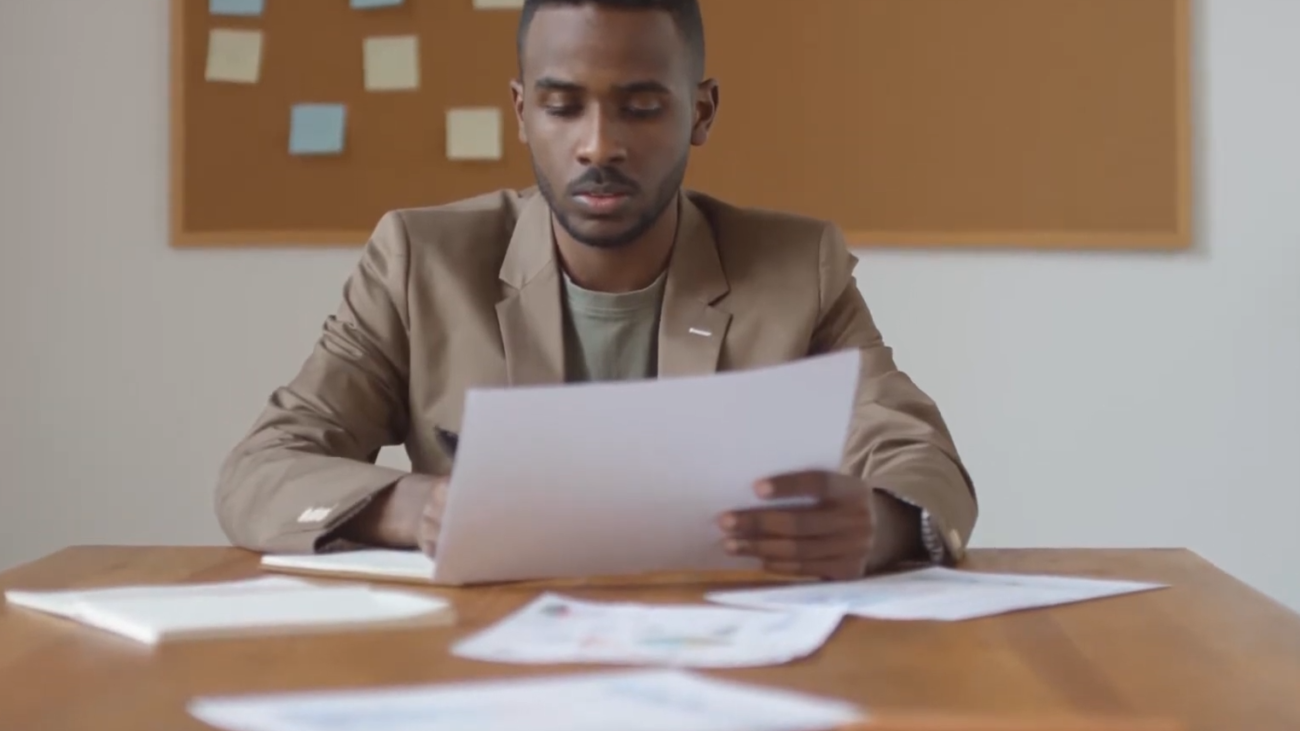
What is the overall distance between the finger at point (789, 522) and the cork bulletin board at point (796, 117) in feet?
4.37

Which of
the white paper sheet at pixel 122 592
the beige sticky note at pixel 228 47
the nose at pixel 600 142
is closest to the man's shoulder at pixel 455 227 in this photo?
the nose at pixel 600 142

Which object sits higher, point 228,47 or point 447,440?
point 228,47

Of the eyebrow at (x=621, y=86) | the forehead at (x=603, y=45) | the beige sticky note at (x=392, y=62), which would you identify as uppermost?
the beige sticky note at (x=392, y=62)

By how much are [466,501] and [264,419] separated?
22.3 inches

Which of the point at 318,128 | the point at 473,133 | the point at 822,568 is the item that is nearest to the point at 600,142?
the point at 822,568

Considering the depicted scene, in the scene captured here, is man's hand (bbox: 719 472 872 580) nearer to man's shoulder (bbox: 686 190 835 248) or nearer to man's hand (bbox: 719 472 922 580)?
man's hand (bbox: 719 472 922 580)

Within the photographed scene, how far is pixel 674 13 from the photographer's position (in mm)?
1558

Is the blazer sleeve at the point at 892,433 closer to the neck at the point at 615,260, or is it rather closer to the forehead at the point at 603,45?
the neck at the point at 615,260

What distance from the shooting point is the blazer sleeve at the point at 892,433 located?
1235 millimetres

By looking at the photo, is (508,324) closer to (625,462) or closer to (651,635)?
(625,462)

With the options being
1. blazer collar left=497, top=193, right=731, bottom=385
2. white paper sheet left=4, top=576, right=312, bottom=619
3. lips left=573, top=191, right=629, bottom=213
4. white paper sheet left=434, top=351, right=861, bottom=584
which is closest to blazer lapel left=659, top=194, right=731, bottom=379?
blazer collar left=497, top=193, right=731, bottom=385

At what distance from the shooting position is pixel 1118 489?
2371mm

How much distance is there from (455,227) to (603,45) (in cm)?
31

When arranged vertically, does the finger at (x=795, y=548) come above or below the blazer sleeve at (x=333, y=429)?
below
